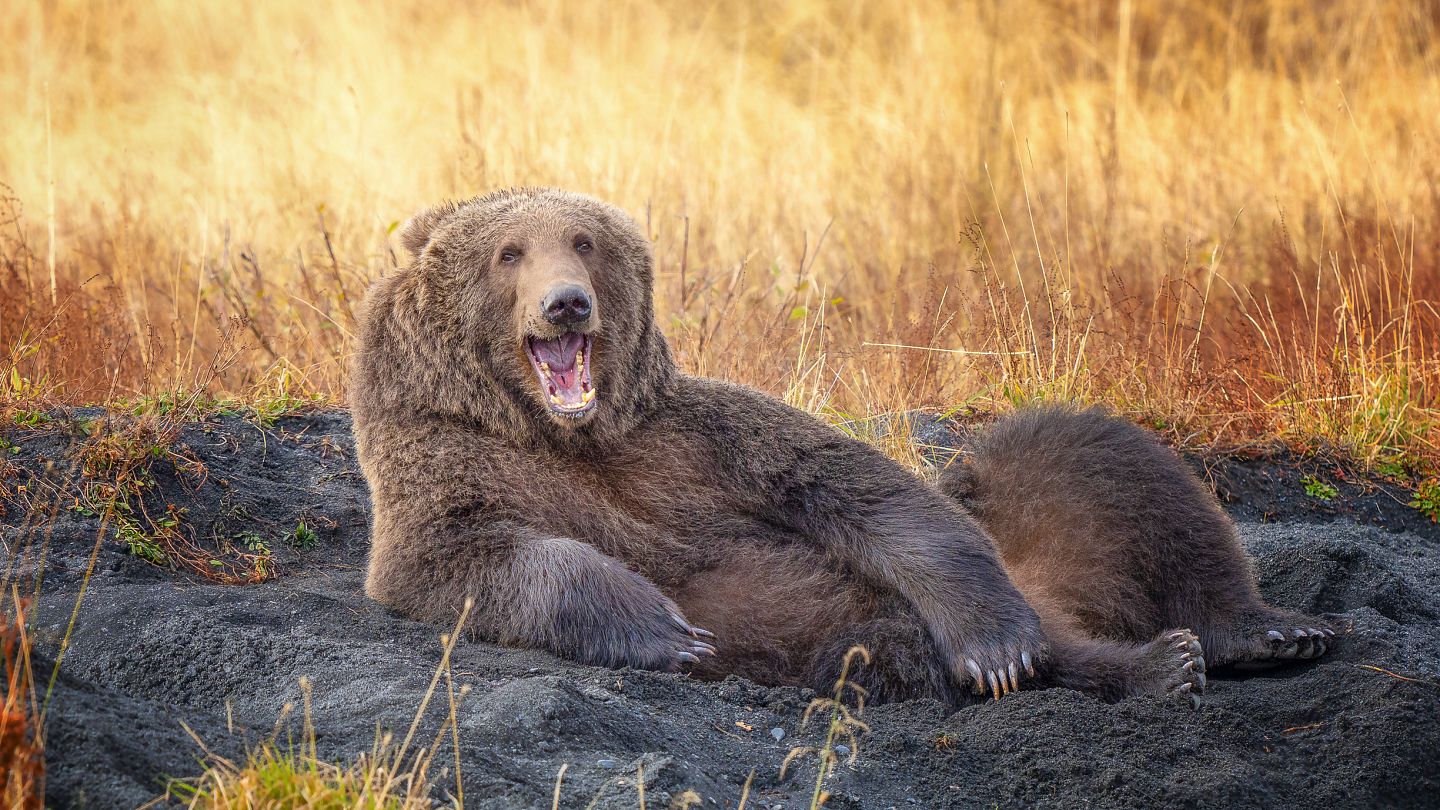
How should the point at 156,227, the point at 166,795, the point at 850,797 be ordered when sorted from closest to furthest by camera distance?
1. the point at 166,795
2. the point at 850,797
3. the point at 156,227

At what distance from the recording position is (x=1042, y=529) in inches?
194

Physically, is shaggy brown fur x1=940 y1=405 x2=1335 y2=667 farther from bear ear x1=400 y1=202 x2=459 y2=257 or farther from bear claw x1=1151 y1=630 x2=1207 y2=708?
bear ear x1=400 y1=202 x2=459 y2=257

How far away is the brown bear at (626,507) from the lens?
414cm

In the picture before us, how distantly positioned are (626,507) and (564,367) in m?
0.50

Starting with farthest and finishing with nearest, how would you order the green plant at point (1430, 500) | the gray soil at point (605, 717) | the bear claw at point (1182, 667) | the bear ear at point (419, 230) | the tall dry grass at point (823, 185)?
1. the tall dry grass at point (823, 185)
2. the green plant at point (1430, 500)
3. the bear ear at point (419, 230)
4. the bear claw at point (1182, 667)
5. the gray soil at point (605, 717)

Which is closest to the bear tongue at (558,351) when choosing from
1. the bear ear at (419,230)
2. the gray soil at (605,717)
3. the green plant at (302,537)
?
the bear ear at (419,230)

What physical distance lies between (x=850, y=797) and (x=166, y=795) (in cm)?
155

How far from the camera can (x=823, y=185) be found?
11633 mm

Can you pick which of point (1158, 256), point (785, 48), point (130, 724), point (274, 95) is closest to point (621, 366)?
point (130, 724)

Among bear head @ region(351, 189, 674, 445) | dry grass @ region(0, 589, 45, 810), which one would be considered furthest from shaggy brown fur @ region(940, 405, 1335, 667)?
dry grass @ region(0, 589, 45, 810)

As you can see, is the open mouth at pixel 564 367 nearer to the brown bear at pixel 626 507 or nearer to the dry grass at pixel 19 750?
the brown bear at pixel 626 507

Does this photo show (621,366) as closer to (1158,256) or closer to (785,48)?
(1158,256)

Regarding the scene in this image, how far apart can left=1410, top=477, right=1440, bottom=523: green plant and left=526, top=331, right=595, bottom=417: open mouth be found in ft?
14.3

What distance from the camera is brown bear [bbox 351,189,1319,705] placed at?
414 centimetres
